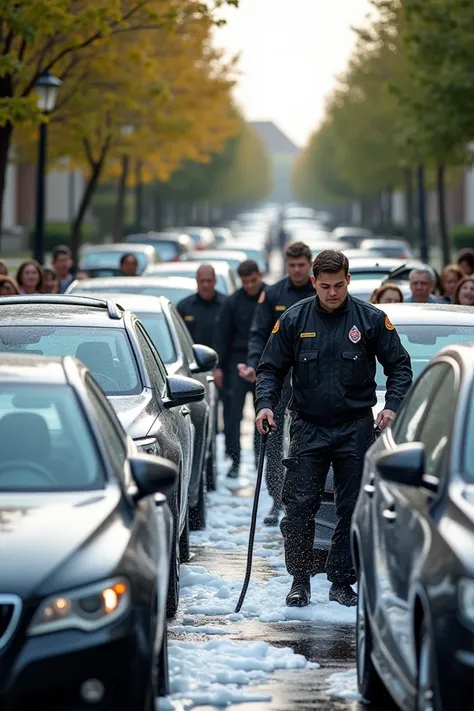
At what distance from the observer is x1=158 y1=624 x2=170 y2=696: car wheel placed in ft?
22.7

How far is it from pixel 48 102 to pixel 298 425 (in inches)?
618

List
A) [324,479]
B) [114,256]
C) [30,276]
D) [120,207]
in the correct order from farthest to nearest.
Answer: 1. [120,207]
2. [114,256]
3. [30,276]
4. [324,479]

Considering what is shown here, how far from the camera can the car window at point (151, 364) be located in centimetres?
1002

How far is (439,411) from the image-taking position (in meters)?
6.59

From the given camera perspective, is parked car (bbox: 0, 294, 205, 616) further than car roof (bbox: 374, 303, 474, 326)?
No

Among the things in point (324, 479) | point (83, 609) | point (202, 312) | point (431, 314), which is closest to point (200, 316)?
point (202, 312)

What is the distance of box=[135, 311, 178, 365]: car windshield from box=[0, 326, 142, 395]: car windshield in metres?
2.53

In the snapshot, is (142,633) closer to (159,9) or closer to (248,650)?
(248,650)

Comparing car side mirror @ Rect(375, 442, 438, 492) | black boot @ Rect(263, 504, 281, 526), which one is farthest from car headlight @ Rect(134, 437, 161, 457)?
black boot @ Rect(263, 504, 281, 526)

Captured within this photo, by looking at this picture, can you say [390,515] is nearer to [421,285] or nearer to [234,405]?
[421,285]

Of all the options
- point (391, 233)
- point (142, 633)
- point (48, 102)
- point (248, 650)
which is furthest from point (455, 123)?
point (391, 233)

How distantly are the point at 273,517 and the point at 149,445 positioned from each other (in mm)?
4122

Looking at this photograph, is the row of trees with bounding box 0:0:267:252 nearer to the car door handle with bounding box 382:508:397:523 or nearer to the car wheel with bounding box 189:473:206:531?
the car wheel with bounding box 189:473:206:531

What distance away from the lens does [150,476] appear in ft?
21.2
